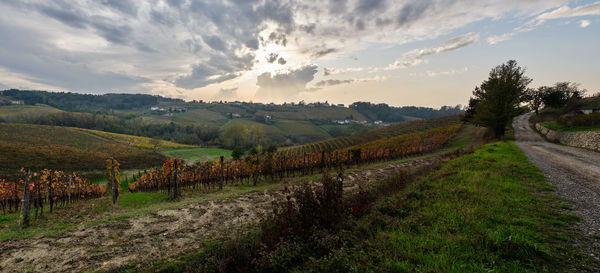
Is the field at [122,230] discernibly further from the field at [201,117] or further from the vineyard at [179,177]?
the field at [201,117]

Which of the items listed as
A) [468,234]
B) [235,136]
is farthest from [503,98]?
[235,136]

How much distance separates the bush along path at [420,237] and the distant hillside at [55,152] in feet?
180

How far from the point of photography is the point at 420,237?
462 cm

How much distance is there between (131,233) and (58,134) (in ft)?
304

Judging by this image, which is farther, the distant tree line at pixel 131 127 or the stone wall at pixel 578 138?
the distant tree line at pixel 131 127

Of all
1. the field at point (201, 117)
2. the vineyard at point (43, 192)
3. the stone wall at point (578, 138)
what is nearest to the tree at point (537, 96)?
the stone wall at point (578, 138)

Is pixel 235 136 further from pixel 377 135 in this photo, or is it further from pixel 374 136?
pixel 377 135

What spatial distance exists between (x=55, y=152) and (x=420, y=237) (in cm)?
6869

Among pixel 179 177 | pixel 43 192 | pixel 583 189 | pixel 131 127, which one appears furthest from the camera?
pixel 131 127

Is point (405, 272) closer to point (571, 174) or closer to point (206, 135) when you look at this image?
point (571, 174)

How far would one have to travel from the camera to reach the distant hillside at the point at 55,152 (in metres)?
39.3

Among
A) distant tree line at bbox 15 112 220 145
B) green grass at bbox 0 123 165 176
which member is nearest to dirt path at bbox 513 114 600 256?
green grass at bbox 0 123 165 176

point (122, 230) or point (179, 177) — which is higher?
point (122, 230)

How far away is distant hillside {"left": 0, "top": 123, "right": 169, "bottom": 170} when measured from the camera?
3931cm
